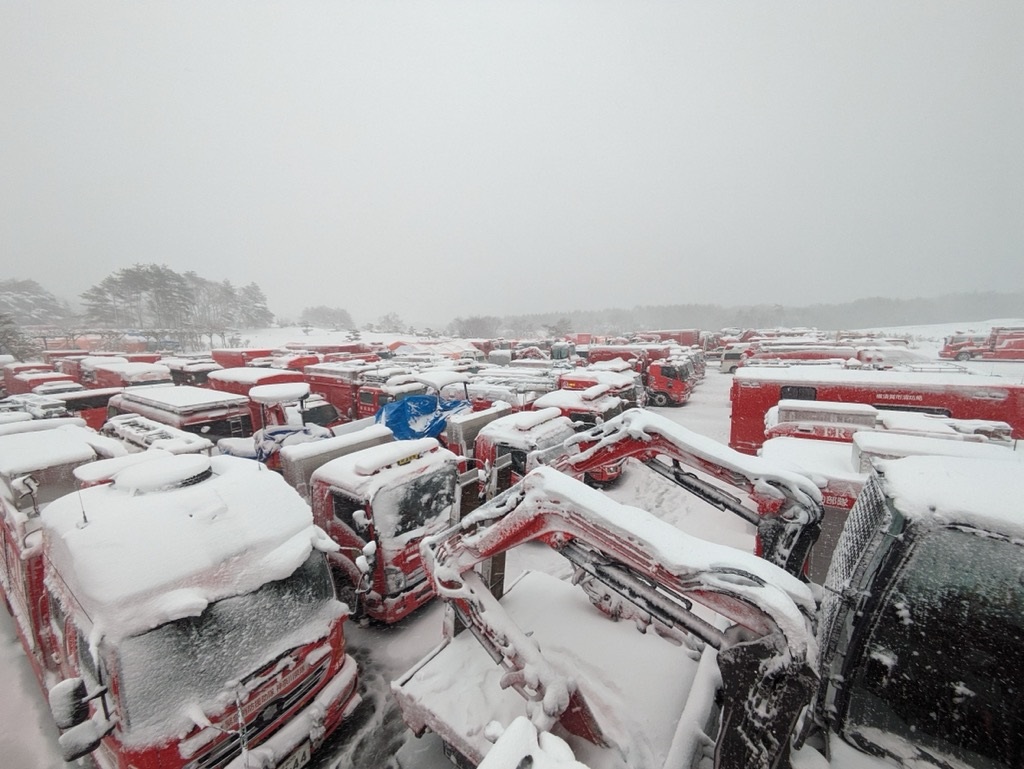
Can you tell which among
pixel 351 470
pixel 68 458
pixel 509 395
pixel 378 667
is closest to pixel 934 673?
pixel 378 667

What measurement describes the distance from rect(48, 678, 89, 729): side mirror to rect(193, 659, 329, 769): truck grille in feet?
2.63

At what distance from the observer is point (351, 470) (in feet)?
16.7

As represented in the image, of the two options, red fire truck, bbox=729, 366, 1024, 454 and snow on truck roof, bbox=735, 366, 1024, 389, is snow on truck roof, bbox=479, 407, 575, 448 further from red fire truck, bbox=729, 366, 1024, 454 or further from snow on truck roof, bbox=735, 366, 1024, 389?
snow on truck roof, bbox=735, 366, 1024, 389

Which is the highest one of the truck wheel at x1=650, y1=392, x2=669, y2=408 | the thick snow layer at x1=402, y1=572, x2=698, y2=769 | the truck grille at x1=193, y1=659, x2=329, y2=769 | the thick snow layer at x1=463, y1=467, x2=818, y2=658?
the thick snow layer at x1=463, y1=467, x2=818, y2=658

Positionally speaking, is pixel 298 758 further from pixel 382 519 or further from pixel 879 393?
pixel 879 393

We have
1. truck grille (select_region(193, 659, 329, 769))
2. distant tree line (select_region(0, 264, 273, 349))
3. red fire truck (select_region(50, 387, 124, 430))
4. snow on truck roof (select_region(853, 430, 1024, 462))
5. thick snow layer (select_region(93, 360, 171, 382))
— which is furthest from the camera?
distant tree line (select_region(0, 264, 273, 349))

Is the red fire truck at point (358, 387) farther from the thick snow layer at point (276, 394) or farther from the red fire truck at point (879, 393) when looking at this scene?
the red fire truck at point (879, 393)

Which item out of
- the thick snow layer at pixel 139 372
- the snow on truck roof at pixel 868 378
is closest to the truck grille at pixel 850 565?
the snow on truck roof at pixel 868 378

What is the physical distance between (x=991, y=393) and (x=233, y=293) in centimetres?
8730

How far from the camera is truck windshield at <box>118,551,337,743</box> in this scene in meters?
2.56

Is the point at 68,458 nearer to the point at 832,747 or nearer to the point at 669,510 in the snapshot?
the point at 832,747

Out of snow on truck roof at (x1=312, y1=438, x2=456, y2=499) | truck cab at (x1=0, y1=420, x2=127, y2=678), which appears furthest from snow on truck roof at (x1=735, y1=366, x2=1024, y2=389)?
truck cab at (x1=0, y1=420, x2=127, y2=678)

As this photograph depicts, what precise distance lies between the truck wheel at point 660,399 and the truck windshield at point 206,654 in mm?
17843

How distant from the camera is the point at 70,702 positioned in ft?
7.68
